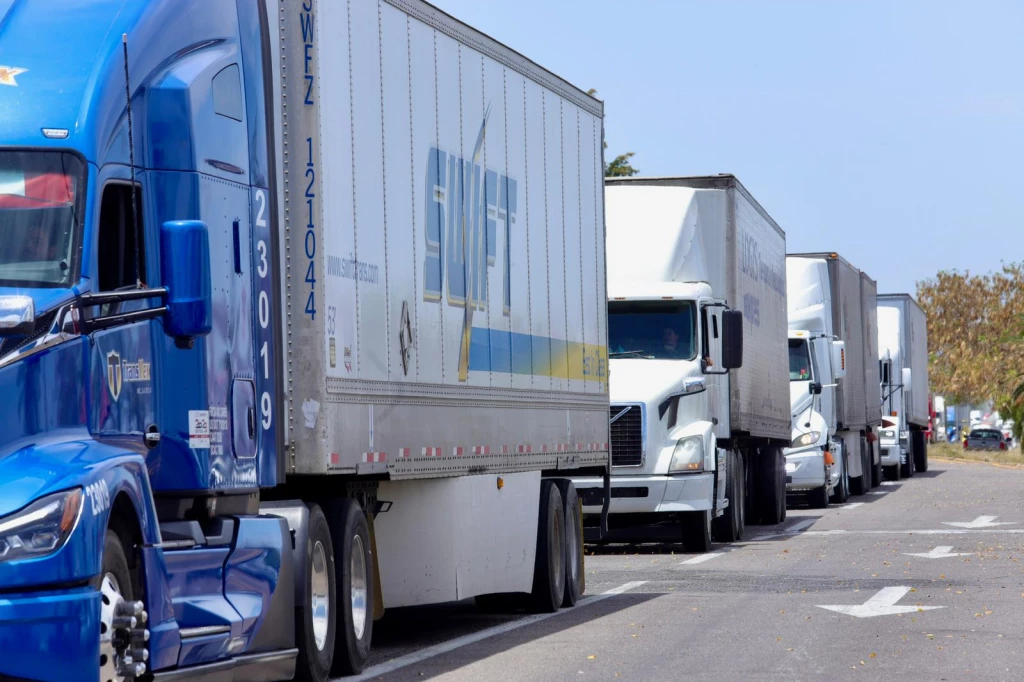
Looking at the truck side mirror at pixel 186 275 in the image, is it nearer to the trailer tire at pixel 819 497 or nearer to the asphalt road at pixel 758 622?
the asphalt road at pixel 758 622

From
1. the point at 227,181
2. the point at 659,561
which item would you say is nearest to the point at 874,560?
the point at 659,561

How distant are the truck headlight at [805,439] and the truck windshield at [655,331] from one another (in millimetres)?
11070

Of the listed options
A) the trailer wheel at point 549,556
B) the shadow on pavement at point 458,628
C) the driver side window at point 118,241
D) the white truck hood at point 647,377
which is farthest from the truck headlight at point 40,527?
the white truck hood at point 647,377

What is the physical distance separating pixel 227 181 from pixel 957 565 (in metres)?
11.5

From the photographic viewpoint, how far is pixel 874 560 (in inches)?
765

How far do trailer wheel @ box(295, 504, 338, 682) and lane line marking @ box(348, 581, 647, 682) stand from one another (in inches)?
15.2

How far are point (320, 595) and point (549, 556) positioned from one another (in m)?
4.56

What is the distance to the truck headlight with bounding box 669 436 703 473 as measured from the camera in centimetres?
2059

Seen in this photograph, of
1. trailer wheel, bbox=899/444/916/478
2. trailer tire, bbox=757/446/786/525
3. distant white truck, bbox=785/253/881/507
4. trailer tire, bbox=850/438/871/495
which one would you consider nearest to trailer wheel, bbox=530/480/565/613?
trailer tire, bbox=757/446/786/525

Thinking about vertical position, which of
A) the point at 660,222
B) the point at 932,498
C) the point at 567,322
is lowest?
the point at 932,498

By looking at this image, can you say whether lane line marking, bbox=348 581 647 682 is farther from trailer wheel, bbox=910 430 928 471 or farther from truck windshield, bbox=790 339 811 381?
trailer wheel, bbox=910 430 928 471

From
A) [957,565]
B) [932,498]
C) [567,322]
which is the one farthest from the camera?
[932,498]

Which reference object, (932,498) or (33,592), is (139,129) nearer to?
(33,592)

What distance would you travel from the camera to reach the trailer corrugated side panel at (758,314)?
22766 mm
